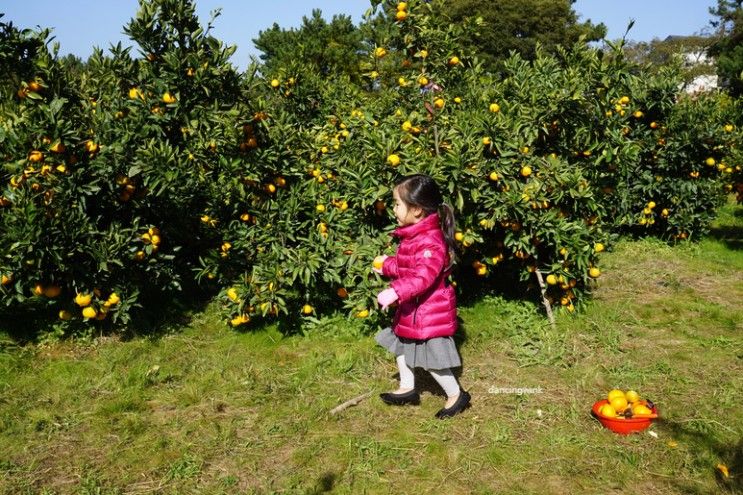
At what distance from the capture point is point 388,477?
3127 millimetres

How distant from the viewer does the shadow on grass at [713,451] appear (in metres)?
2.92

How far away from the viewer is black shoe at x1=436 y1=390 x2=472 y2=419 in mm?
3658

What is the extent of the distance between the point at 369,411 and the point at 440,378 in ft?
1.73

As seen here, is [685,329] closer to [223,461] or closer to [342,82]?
[223,461]

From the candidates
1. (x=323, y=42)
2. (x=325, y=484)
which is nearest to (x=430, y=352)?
(x=325, y=484)

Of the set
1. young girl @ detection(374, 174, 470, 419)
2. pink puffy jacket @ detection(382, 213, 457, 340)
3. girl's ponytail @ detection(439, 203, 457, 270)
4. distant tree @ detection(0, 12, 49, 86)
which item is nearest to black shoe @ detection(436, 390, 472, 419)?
young girl @ detection(374, 174, 470, 419)

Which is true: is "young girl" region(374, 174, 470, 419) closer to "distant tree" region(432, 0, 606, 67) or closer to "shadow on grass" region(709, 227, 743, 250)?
"shadow on grass" region(709, 227, 743, 250)

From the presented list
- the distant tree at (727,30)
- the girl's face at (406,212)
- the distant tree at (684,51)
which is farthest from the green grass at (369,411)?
the distant tree at (684,51)

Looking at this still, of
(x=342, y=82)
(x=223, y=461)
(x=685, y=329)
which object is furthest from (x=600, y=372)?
(x=342, y=82)

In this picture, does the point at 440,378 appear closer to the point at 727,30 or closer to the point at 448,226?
the point at 448,226

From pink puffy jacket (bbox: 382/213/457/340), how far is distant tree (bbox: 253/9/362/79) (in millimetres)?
10841

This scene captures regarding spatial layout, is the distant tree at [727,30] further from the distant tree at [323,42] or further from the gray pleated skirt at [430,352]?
the gray pleated skirt at [430,352]

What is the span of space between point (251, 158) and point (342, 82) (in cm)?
303

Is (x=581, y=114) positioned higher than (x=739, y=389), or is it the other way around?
(x=581, y=114)
